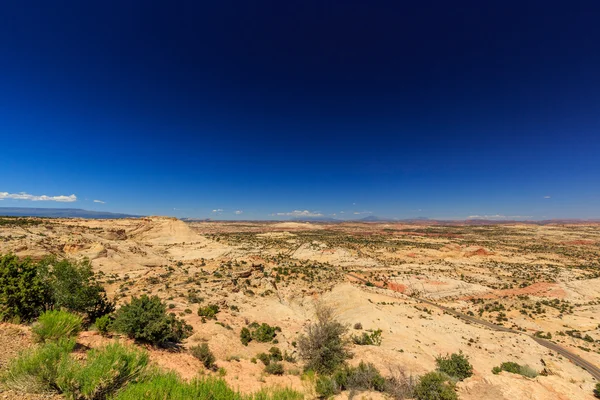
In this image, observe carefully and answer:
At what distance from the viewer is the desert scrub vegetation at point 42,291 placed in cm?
1193

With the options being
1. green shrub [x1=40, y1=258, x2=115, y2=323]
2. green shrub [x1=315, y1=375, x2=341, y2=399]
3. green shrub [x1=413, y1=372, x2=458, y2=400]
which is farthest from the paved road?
green shrub [x1=40, y1=258, x2=115, y2=323]

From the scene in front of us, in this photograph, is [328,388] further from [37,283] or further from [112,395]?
[37,283]

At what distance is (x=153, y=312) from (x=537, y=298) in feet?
175

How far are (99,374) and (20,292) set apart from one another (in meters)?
9.69

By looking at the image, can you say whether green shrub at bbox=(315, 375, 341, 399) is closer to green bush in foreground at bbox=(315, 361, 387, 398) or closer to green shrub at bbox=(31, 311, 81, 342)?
green bush in foreground at bbox=(315, 361, 387, 398)

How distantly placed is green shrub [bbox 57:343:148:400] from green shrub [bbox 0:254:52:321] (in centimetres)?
761

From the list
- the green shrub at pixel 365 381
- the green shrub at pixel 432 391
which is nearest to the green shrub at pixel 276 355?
the green shrub at pixel 365 381

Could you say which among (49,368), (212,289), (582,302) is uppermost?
(49,368)

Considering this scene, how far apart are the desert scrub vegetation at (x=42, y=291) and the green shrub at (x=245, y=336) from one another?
852cm

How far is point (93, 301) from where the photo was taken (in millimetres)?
14711

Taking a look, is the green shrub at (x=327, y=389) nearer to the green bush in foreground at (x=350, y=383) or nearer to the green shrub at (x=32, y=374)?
the green bush in foreground at (x=350, y=383)

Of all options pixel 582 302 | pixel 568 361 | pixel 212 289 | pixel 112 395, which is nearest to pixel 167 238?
pixel 212 289

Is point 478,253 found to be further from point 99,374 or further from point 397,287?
point 99,374

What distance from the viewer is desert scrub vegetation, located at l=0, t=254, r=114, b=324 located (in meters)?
11.9
